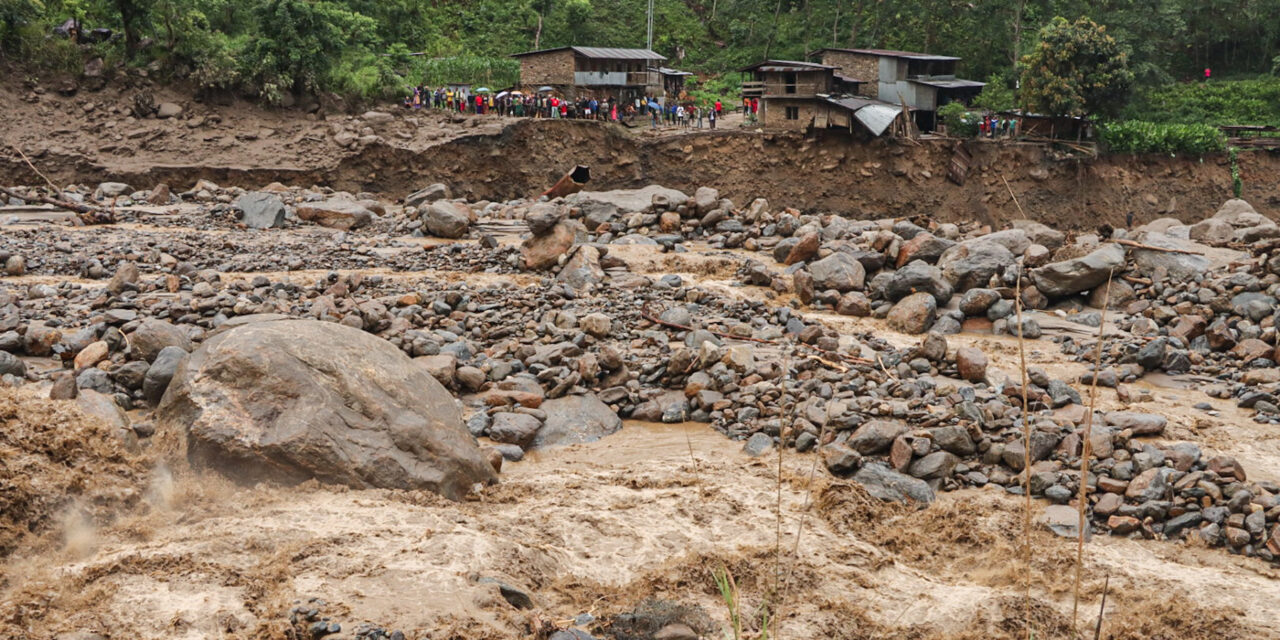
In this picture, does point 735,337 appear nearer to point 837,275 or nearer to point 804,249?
point 837,275

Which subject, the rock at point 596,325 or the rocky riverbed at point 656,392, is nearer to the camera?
the rocky riverbed at point 656,392

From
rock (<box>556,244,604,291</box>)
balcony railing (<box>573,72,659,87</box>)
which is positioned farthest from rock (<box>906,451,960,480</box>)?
balcony railing (<box>573,72,659,87</box>)

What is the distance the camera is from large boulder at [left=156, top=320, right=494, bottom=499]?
6.15m

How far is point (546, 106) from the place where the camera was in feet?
94.8

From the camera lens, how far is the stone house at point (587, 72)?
3044 centimetres

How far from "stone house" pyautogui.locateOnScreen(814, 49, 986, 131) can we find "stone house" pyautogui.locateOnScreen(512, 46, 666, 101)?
6.27 m

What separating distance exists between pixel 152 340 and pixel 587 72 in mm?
23191

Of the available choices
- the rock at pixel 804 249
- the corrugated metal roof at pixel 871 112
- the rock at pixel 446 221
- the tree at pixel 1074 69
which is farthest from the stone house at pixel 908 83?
the rock at pixel 446 221

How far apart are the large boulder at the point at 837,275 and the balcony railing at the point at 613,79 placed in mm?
17889

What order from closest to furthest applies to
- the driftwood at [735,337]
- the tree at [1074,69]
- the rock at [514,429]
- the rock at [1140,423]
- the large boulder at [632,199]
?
the rock at [1140,423]
the rock at [514,429]
the driftwood at [735,337]
the large boulder at [632,199]
the tree at [1074,69]

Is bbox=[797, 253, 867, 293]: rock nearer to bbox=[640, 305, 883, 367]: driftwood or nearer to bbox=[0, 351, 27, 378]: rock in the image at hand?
bbox=[640, 305, 883, 367]: driftwood

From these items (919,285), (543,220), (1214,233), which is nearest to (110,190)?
(543,220)

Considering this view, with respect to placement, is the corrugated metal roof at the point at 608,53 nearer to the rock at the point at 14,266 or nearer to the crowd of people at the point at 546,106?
the crowd of people at the point at 546,106

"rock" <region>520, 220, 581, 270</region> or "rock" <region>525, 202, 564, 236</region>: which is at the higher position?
"rock" <region>525, 202, 564, 236</region>
